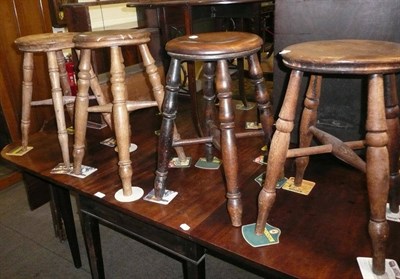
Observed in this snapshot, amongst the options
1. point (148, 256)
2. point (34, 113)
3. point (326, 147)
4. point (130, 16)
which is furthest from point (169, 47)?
point (130, 16)


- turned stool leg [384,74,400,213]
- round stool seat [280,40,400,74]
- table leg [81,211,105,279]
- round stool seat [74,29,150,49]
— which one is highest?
round stool seat [74,29,150,49]

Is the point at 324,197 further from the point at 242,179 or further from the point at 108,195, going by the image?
the point at 108,195

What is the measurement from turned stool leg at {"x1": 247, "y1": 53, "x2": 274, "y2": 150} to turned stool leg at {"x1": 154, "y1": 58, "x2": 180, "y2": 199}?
0.24 m

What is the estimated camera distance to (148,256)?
1810mm

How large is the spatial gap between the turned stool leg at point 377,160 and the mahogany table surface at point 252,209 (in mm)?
129

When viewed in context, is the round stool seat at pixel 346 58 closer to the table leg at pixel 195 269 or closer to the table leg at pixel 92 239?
the table leg at pixel 195 269

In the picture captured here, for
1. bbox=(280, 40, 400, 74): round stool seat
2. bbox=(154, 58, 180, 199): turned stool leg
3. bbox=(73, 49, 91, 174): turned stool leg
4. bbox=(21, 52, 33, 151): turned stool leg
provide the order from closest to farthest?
bbox=(280, 40, 400, 74): round stool seat < bbox=(154, 58, 180, 199): turned stool leg < bbox=(73, 49, 91, 174): turned stool leg < bbox=(21, 52, 33, 151): turned stool leg

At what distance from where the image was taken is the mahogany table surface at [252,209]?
0.91 metres

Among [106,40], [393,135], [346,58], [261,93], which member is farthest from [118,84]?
[393,135]

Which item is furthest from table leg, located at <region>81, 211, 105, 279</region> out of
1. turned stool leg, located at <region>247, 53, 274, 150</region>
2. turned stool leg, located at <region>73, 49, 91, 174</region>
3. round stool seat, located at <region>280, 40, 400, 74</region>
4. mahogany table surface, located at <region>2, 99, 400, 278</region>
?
round stool seat, located at <region>280, 40, 400, 74</region>

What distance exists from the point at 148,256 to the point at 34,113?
54.7 inches

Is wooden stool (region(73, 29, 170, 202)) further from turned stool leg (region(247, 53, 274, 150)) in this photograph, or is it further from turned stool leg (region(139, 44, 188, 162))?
turned stool leg (region(247, 53, 274, 150))

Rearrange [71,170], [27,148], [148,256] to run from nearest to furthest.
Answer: [71,170]
[27,148]
[148,256]

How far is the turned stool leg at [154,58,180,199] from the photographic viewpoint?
1.05 metres
